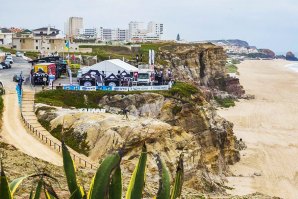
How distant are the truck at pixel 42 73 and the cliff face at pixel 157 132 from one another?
6989mm

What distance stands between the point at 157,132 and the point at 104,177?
1704 cm

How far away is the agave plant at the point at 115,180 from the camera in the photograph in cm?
428

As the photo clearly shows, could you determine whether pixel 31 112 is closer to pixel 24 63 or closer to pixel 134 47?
pixel 24 63

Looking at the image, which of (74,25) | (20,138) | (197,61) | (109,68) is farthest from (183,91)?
(74,25)

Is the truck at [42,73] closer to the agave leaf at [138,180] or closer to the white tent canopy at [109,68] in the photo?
the white tent canopy at [109,68]

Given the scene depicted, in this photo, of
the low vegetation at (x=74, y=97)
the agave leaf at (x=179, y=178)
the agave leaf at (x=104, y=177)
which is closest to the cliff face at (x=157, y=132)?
the low vegetation at (x=74, y=97)

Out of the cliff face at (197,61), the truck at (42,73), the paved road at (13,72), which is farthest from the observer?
the cliff face at (197,61)

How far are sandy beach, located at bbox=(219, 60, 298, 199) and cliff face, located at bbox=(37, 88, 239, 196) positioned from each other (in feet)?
6.74

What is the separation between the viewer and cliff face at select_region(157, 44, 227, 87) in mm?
62812

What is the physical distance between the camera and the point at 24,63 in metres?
52.2

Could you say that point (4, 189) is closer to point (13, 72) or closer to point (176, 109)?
point (176, 109)

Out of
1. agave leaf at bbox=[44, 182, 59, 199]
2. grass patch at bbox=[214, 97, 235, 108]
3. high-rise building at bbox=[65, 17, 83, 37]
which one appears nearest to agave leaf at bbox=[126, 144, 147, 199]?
agave leaf at bbox=[44, 182, 59, 199]

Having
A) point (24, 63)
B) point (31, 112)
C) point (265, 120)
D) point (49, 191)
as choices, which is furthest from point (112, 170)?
point (265, 120)

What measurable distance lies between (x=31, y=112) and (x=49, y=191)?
21.4 m
